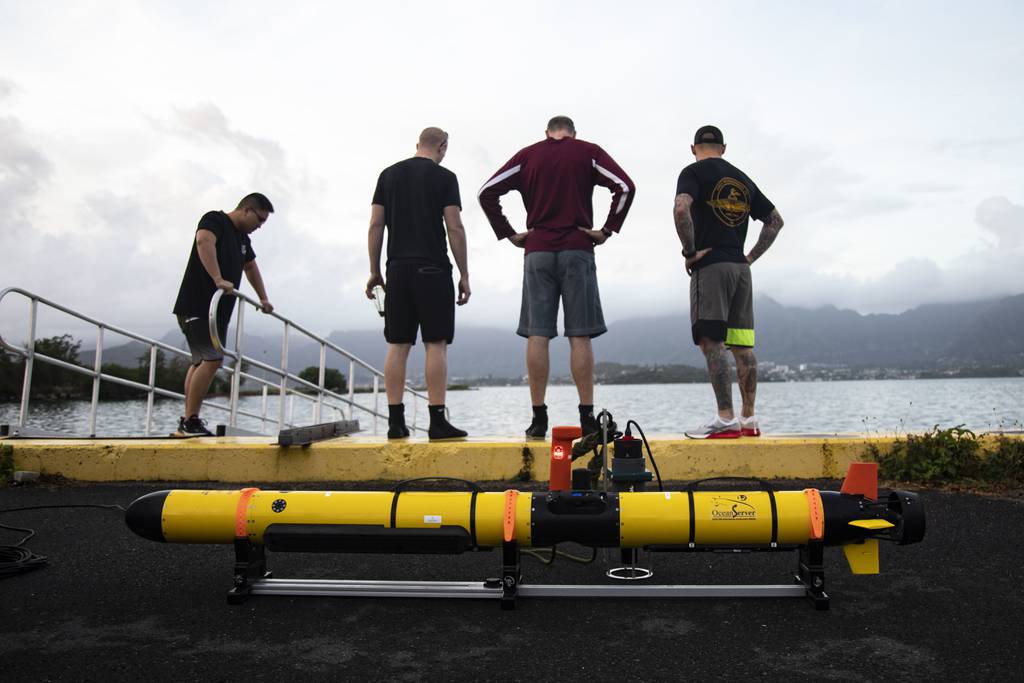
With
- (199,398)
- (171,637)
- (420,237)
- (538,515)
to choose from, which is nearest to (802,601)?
(538,515)

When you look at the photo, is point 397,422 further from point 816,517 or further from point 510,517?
point 816,517

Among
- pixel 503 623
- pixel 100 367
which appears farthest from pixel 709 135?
pixel 100 367

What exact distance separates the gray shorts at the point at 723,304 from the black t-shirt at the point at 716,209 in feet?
0.27

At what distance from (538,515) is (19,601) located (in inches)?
83.4

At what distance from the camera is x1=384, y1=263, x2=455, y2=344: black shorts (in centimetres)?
519

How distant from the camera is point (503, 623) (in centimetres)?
269

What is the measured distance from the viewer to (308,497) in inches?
122

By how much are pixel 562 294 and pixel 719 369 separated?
50.0 inches

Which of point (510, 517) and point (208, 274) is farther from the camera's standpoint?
point (208, 274)

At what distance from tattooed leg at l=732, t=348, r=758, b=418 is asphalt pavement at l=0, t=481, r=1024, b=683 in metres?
1.83

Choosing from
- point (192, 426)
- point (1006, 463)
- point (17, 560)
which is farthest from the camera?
point (192, 426)

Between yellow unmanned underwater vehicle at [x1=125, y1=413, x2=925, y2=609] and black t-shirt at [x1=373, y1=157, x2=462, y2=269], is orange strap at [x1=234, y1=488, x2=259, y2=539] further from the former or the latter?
black t-shirt at [x1=373, y1=157, x2=462, y2=269]

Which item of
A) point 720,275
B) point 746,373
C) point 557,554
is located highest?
point 720,275

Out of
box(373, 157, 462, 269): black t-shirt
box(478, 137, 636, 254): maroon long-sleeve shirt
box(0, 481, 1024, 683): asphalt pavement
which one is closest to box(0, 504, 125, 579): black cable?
box(0, 481, 1024, 683): asphalt pavement
